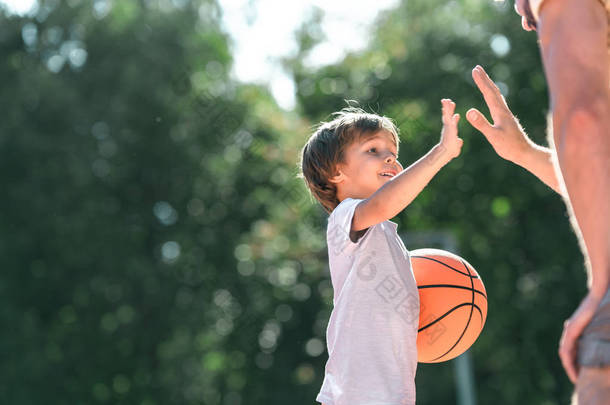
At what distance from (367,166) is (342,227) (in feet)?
1.23

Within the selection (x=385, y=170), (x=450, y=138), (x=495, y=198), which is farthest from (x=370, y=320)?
(x=495, y=198)

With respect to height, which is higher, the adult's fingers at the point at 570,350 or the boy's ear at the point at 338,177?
the boy's ear at the point at 338,177

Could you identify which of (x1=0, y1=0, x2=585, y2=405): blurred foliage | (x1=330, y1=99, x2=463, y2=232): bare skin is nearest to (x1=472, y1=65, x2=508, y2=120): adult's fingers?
(x1=330, y1=99, x2=463, y2=232): bare skin

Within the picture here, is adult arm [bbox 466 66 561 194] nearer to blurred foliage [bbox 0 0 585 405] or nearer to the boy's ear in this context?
the boy's ear

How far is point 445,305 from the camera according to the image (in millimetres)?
3830

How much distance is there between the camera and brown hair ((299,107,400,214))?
3807 mm

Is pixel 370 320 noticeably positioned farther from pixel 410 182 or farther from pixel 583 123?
pixel 583 123

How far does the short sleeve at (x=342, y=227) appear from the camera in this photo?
3.42 metres

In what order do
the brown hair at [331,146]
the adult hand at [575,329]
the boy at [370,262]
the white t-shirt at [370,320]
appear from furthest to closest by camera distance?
the brown hair at [331,146] < the white t-shirt at [370,320] < the boy at [370,262] < the adult hand at [575,329]

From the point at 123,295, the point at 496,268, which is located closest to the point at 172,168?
the point at 123,295

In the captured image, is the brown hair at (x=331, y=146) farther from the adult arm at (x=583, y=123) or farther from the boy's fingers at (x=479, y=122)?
the adult arm at (x=583, y=123)

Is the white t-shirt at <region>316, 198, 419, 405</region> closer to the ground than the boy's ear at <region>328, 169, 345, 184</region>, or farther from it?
closer to the ground

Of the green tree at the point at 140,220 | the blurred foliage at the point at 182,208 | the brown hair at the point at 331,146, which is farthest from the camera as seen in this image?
the green tree at the point at 140,220

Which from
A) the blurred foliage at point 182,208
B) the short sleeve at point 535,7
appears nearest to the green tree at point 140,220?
the blurred foliage at point 182,208
